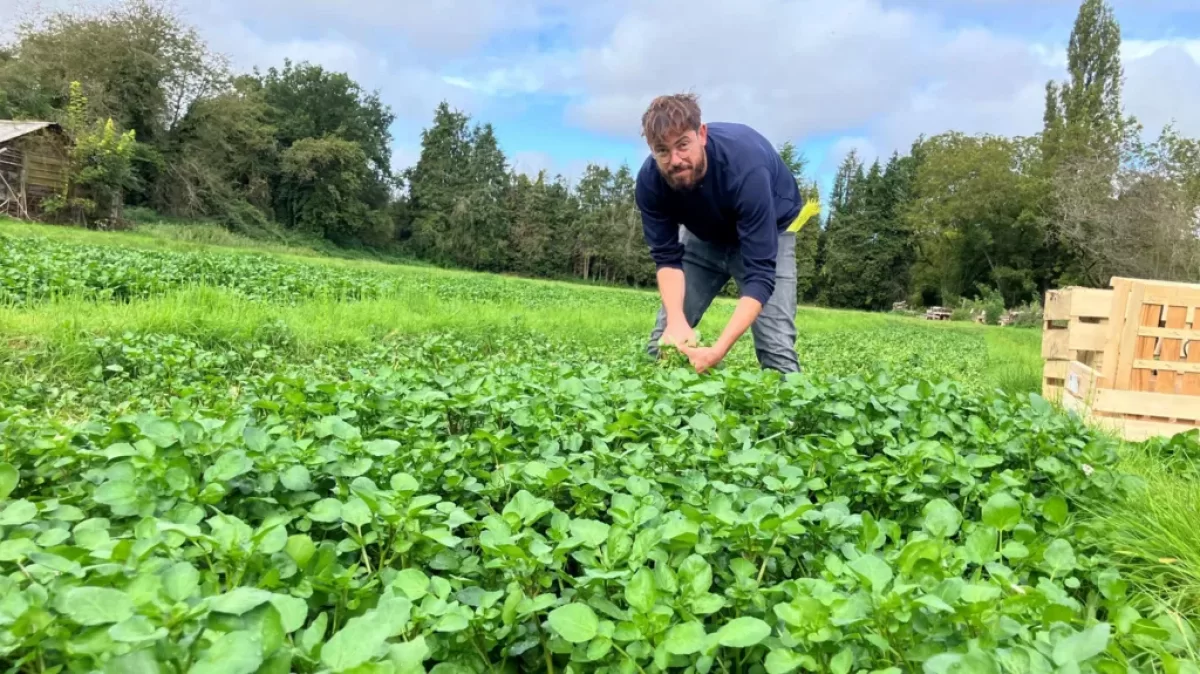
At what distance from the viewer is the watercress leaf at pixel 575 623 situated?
93 centimetres

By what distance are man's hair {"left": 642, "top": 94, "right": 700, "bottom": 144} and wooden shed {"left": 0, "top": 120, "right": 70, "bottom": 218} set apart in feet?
93.6

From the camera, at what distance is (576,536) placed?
1.19m

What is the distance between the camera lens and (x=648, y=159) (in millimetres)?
3789

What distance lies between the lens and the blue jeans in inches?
150

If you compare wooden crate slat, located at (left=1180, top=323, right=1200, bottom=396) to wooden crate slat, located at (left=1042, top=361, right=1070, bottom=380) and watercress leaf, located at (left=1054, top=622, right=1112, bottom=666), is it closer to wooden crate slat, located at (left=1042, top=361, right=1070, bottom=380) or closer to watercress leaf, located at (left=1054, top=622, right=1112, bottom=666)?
wooden crate slat, located at (left=1042, top=361, right=1070, bottom=380)

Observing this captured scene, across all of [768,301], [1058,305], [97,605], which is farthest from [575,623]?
[1058,305]

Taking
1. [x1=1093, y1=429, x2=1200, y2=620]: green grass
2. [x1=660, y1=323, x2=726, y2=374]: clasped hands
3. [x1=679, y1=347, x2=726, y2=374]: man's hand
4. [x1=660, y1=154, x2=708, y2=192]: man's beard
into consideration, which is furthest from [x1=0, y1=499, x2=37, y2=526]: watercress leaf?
[x1=660, y1=154, x2=708, y2=192]: man's beard

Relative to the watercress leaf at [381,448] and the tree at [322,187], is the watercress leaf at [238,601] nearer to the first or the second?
the watercress leaf at [381,448]

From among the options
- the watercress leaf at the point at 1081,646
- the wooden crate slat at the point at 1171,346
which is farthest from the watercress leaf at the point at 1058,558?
the wooden crate slat at the point at 1171,346

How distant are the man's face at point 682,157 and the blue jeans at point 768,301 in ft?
2.21

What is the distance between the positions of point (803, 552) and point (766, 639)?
0.39 m

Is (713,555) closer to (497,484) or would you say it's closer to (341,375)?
(497,484)

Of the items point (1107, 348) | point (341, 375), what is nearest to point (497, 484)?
point (341, 375)

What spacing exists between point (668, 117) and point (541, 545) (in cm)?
241
